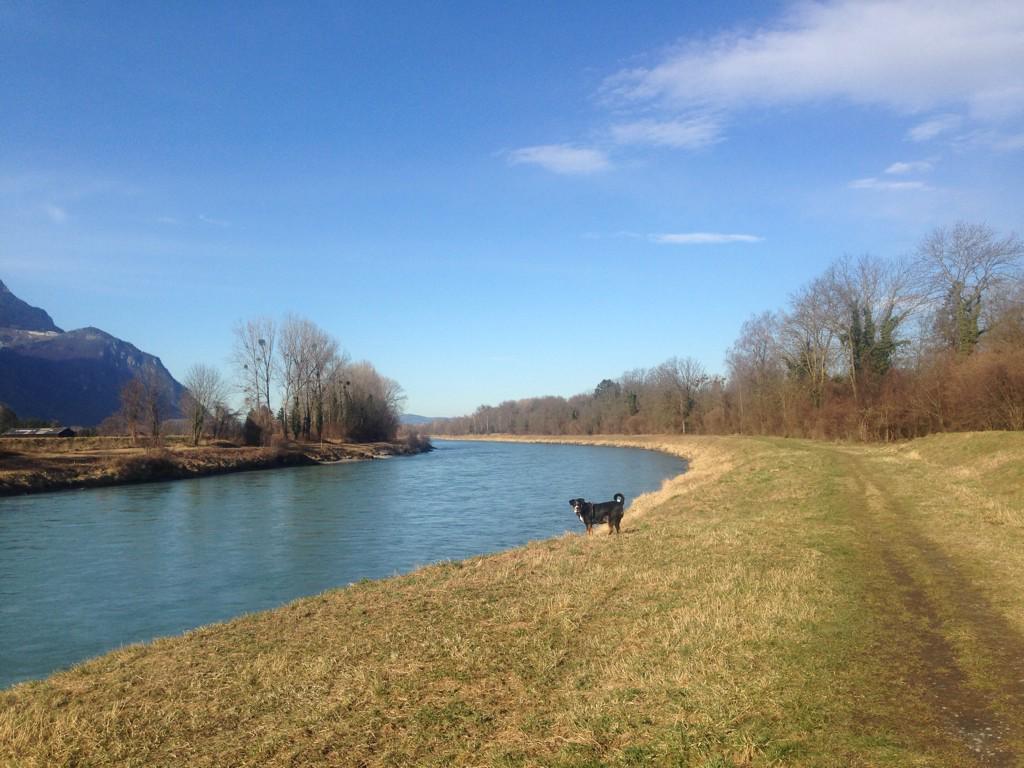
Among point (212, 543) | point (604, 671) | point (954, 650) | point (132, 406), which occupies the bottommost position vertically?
point (212, 543)

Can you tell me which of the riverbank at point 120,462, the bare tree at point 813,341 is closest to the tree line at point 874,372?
the bare tree at point 813,341

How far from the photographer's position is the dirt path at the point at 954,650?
4.52m

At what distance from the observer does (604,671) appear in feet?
20.2

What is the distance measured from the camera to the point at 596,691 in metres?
5.68

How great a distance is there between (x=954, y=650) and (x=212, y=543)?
19.7 meters

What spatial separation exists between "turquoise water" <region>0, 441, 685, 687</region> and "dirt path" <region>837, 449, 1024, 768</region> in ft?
29.0

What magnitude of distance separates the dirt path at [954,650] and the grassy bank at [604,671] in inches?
1.1

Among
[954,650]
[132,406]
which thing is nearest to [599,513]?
[954,650]

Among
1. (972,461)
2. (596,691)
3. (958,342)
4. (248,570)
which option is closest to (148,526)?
(248,570)

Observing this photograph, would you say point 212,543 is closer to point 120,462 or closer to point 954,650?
point 954,650

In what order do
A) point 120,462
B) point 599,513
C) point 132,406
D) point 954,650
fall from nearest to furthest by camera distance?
point 954,650 < point 599,513 < point 120,462 < point 132,406

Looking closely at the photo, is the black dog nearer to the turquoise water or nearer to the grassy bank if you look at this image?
the turquoise water

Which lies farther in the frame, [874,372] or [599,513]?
[874,372]

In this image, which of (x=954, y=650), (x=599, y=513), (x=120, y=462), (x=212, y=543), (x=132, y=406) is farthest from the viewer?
(x=132, y=406)
